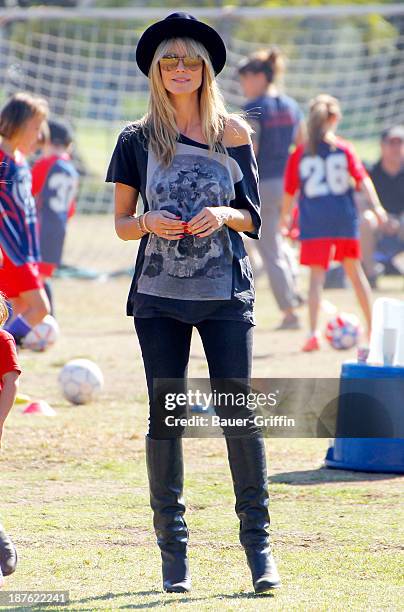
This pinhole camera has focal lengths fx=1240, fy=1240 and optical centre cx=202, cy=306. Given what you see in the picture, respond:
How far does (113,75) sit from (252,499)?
13833 millimetres

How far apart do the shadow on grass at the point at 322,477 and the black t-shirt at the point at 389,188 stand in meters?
9.38

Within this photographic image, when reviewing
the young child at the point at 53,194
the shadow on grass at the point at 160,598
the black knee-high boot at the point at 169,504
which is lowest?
the shadow on grass at the point at 160,598

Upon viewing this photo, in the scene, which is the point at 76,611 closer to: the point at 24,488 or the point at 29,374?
the point at 24,488

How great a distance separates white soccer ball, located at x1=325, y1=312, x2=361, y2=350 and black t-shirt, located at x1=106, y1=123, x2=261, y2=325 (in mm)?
5841

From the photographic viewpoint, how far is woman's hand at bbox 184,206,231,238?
4.06 meters

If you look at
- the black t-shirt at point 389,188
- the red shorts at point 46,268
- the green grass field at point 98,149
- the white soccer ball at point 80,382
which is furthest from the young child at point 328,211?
the green grass field at point 98,149

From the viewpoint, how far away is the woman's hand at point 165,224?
408cm

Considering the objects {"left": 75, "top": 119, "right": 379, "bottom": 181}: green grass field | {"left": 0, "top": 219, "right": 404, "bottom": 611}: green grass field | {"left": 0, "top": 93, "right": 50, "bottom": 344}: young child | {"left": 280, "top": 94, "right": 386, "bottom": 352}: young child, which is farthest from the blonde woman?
{"left": 75, "top": 119, "right": 379, "bottom": 181}: green grass field

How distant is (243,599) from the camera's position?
4.04m

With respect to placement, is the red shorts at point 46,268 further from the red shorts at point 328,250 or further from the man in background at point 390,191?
the man in background at point 390,191

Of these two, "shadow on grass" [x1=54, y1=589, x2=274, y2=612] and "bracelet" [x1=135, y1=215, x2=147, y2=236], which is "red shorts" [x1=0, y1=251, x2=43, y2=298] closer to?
"bracelet" [x1=135, y1=215, x2=147, y2=236]

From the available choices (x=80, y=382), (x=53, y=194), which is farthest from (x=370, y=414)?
(x=53, y=194)

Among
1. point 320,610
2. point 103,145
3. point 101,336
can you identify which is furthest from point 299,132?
point 103,145

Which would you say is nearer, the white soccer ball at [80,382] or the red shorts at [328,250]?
the white soccer ball at [80,382]
